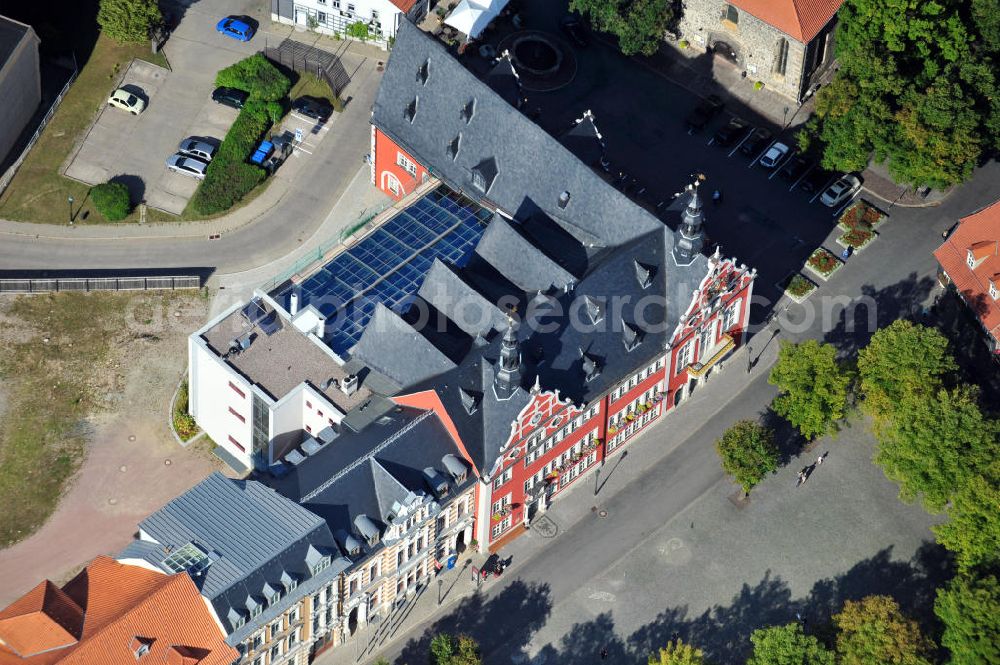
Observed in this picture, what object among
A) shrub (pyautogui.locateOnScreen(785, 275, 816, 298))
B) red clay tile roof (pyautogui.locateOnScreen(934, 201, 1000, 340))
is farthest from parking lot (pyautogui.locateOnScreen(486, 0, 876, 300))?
red clay tile roof (pyautogui.locateOnScreen(934, 201, 1000, 340))

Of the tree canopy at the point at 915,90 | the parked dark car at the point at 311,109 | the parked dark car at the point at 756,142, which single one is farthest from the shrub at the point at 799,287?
the parked dark car at the point at 311,109

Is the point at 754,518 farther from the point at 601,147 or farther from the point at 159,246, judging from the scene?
the point at 159,246

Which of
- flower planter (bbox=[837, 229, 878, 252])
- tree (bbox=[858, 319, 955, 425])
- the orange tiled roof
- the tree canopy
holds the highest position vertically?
the tree canopy

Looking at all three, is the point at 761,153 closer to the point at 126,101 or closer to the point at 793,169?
the point at 793,169

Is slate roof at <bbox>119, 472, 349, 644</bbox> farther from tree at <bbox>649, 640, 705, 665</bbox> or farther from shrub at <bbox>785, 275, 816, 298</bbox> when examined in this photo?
shrub at <bbox>785, 275, 816, 298</bbox>

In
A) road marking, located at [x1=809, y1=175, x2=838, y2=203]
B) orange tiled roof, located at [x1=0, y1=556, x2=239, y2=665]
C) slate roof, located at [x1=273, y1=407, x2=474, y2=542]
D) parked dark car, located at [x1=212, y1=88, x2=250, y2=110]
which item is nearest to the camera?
orange tiled roof, located at [x1=0, y1=556, x2=239, y2=665]

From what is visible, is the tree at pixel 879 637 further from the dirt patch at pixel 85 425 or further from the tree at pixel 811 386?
the dirt patch at pixel 85 425
